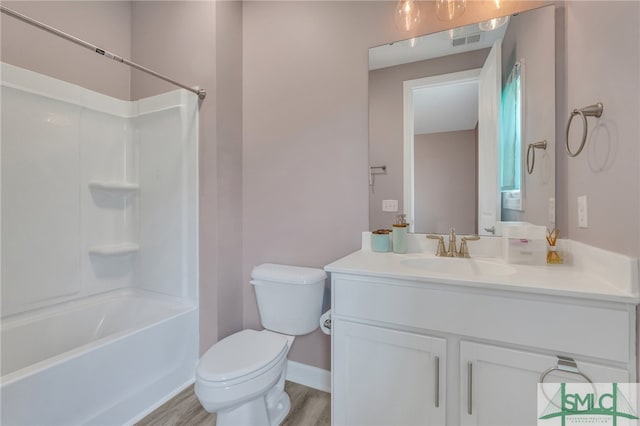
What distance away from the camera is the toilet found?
47.1 inches

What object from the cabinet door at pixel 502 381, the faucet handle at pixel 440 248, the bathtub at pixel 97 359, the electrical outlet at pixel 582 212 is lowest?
the bathtub at pixel 97 359

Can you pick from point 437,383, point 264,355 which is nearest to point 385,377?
point 437,383

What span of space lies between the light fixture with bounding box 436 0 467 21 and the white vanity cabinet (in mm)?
1328

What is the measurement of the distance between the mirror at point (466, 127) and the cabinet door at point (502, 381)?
65 cm

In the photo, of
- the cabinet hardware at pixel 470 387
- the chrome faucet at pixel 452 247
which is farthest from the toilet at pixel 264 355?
the cabinet hardware at pixel 470 387

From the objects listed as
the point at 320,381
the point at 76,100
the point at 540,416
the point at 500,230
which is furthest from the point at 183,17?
the point at 540,416

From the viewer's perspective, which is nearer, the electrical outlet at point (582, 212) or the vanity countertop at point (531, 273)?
the vanity countertop at point (531, 273)

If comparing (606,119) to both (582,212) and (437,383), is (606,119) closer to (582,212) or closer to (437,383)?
(582,212)

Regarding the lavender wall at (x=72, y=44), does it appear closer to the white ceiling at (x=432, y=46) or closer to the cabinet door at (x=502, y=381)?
the white ceiling at (x=432, y=46)

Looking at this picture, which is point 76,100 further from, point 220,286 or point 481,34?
point 481,34

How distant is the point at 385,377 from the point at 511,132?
4.17 feet

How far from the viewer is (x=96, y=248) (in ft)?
6.37

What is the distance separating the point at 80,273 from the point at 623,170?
278 cm

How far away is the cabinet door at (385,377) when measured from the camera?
1012 mm
